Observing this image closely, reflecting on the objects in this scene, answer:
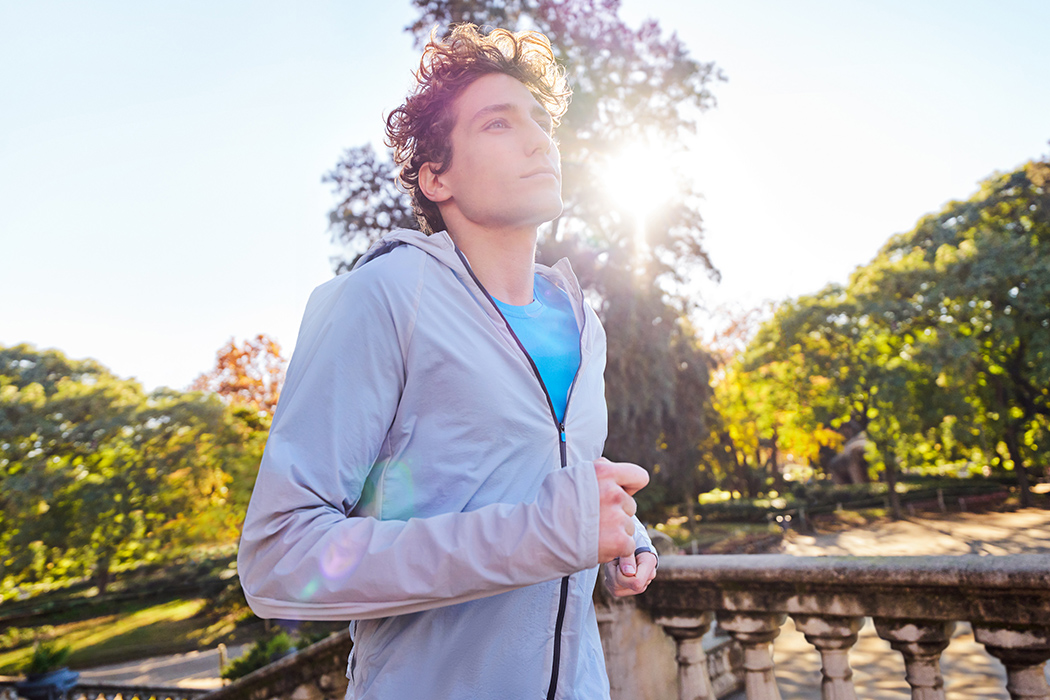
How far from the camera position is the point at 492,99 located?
56.4 inches

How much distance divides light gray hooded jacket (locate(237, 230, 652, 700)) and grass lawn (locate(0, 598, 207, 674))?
18542 millimetres

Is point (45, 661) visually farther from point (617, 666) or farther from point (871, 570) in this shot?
point (871, 570)

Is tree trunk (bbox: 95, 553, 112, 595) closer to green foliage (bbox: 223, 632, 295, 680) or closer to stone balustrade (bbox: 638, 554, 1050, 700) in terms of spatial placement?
green foliage (bbox: 223, 632, 295, 680)

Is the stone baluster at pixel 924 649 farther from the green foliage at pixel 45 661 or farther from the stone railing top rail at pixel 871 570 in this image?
the green foliage at pixel 45 661

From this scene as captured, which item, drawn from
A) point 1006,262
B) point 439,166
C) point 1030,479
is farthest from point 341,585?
point 1030,479

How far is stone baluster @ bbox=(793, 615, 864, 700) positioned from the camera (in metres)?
2.28

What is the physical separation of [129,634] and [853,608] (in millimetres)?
22883

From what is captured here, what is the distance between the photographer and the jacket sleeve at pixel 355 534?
0.86m

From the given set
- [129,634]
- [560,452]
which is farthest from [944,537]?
[129,634]

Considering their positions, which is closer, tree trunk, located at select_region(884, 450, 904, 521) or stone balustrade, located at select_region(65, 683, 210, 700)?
stone balustrade, located at select_region(65, 683, 210, 700)

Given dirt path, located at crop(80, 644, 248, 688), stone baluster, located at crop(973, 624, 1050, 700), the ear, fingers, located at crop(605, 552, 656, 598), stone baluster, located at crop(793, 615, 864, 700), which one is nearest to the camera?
fingers, located at crop(605, 552, 656, 598)

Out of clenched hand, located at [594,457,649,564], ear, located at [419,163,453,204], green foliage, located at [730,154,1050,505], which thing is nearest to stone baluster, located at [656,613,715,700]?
clenched hand, located at [594,457,649,564]

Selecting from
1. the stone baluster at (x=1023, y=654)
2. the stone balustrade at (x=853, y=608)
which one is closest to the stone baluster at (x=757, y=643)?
the stone balustrade at (x=853, y=608)

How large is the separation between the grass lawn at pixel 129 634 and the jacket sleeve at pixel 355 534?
61.0 ft
